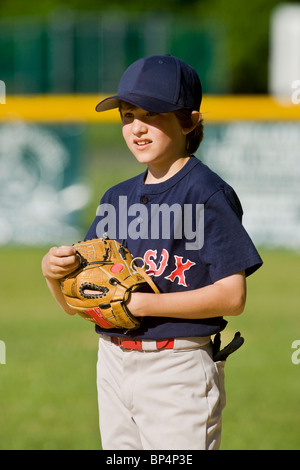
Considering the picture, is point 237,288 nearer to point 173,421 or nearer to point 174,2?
point 173,421

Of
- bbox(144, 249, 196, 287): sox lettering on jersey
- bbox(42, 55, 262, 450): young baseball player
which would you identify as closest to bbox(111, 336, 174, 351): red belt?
bbox(42, 55, 262, 450): young baseball player

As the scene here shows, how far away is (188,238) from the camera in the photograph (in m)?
2.04

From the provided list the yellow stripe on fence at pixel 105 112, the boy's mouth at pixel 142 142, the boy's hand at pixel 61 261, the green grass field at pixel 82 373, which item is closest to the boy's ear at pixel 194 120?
the boy's mouth at pixel 142 142

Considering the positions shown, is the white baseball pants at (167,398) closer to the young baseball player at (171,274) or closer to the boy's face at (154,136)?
the young baseball player at (171,274)

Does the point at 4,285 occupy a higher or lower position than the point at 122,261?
lower

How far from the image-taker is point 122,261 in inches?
83.2

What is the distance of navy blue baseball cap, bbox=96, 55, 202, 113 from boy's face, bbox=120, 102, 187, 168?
52 millimetres

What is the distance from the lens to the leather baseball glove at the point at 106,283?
80.5 inches

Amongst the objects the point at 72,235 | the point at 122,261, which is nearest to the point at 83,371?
the point at 122,261

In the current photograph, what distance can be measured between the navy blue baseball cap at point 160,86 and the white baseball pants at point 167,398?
63 cm

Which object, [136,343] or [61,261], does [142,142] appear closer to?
[61,261]

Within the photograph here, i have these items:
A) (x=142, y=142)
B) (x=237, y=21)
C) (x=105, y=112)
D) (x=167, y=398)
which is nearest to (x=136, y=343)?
(x=167, y=398)

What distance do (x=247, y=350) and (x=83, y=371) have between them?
1.21 m

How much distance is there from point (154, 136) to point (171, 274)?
373 millimetres
